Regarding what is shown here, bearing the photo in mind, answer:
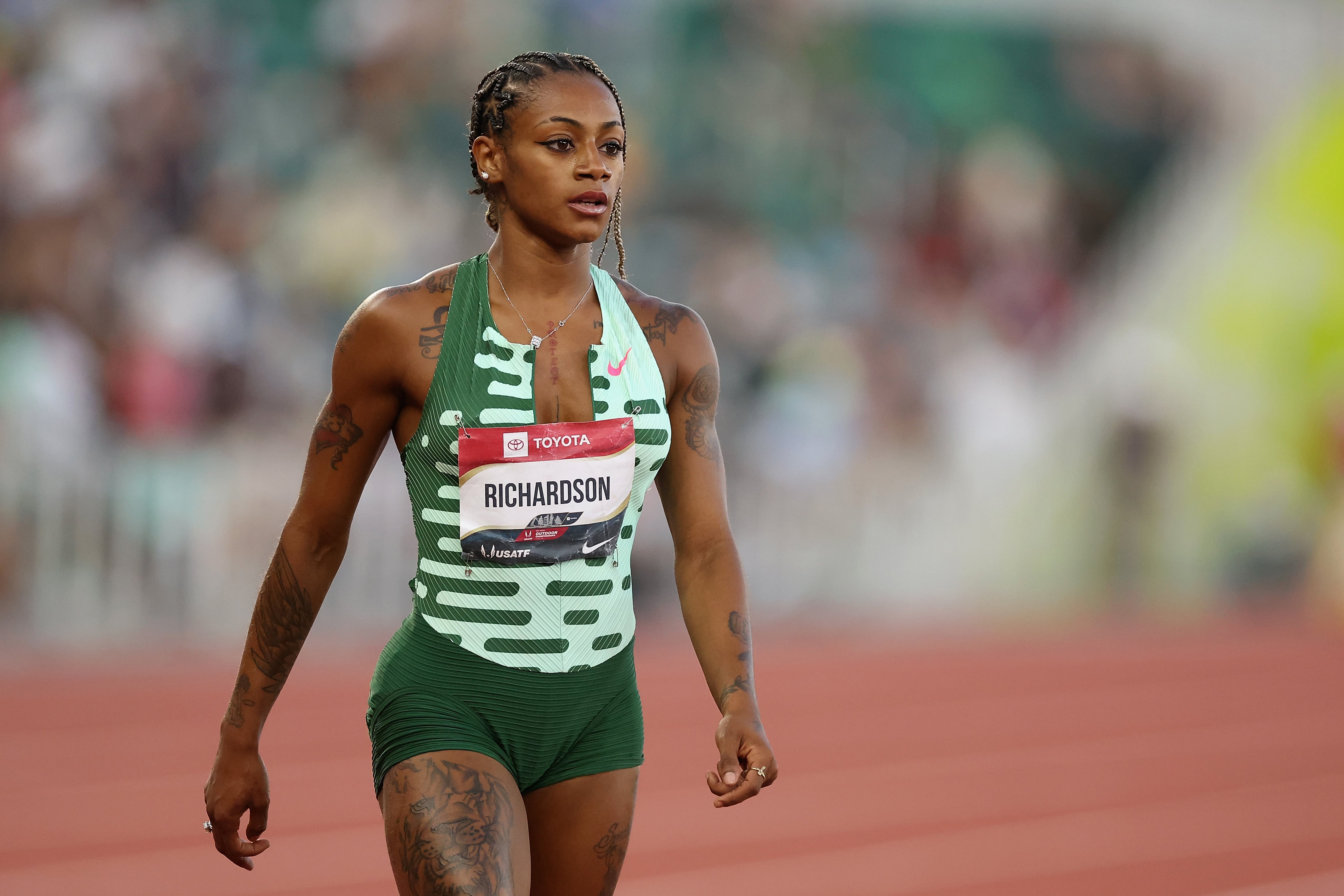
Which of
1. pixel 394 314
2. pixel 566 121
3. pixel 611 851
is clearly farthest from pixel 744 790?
pixel 566 121

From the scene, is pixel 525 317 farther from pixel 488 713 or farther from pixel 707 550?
pixel 488 713

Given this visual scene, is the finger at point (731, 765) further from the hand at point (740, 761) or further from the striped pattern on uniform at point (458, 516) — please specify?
the striped pattern on uniform at point (458, 516)

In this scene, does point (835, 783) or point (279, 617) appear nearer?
point (279, 617)

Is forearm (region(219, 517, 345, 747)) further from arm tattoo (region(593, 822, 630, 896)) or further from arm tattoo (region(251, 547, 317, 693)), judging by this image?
arm tattoo (region(593, 822, 630, 896))

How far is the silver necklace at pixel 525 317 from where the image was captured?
2891mm

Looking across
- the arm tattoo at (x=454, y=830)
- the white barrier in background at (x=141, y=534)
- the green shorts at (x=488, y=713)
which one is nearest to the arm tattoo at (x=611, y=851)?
the green shorts at (x=488, y=713)

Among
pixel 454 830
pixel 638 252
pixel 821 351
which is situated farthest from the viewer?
pixel 821 351

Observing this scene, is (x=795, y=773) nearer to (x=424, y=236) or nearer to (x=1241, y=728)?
(x=1241, y=728)

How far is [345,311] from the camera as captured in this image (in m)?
10.7

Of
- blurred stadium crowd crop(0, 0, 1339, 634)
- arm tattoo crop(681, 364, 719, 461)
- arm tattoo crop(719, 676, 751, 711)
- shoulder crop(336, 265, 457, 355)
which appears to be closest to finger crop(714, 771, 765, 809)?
arm tattoo crop(719, 676, 751, 711)

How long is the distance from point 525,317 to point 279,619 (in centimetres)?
68

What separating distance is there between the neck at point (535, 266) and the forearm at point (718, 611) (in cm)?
52

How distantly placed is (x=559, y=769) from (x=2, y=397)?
7.15 metres

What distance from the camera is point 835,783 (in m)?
7.67
